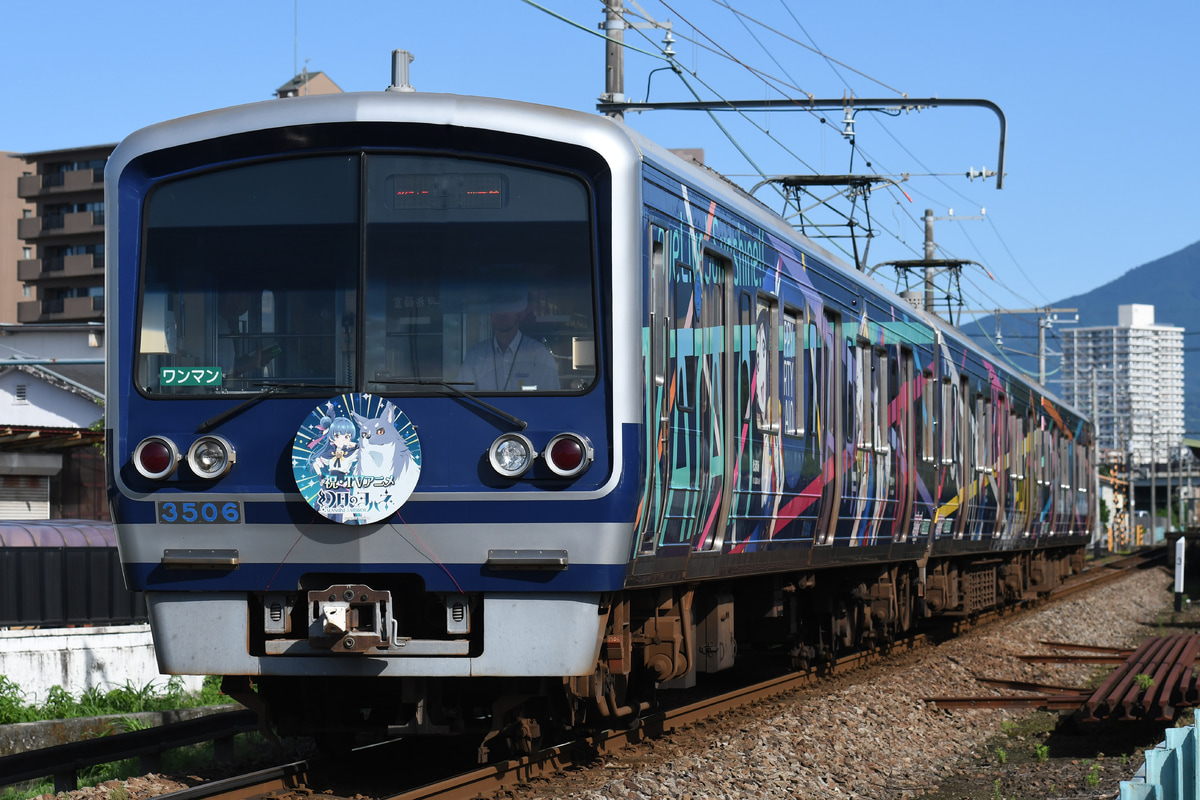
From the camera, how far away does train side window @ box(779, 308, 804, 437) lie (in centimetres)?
909

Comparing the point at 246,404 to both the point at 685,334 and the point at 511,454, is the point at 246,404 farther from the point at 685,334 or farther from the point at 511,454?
the point at 685,334

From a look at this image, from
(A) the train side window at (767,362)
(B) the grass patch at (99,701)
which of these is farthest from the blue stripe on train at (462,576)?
(B) the grass patch at (99,701)

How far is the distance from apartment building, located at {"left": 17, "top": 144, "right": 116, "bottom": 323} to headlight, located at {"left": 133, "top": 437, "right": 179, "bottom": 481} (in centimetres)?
6599

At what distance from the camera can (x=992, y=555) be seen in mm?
18828

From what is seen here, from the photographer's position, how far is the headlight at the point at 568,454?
6.39 metres

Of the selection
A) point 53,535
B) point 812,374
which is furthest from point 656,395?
point 53,535

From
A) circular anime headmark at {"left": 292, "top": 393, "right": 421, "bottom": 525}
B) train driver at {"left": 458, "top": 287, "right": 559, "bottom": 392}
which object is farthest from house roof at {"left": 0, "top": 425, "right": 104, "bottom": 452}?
train driver at {"left": 458, "top": 287, "right": 559, "bottom": 392}

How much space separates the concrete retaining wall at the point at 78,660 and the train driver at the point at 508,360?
23.8ft

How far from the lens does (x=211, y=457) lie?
6.57 meters

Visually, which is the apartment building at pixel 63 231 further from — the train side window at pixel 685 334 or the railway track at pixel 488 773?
the train side window at pixel 685 334

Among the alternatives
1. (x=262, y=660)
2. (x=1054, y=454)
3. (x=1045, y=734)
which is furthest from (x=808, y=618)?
(x=1054, y=454)

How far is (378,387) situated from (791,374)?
349 cm

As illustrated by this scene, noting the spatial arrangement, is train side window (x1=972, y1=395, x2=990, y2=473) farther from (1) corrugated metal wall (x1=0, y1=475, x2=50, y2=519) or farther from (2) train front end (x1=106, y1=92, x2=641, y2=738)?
(1) corrugated metal wall (x1=0, y1=475, x2=50, y2=519)

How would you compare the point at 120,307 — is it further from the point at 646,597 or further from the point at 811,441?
the point at 811,441
